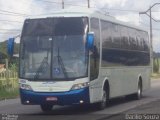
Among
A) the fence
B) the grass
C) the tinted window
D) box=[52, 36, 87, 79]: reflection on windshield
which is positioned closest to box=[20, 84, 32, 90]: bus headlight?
box=[52, 36, 87, 79]: reflection on windshield

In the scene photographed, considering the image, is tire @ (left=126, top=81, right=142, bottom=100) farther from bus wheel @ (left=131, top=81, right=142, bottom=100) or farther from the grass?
the grass

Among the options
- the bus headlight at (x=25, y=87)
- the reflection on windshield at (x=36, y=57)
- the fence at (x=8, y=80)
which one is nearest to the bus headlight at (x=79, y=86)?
the reflection on windshield at (x=36, y=57)

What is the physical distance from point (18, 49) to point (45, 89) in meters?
2.09

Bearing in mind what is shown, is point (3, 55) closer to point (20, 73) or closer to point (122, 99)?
point (122, 99)

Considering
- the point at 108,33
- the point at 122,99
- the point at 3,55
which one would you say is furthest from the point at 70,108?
the point at 3,55

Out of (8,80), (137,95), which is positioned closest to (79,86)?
(137,95)

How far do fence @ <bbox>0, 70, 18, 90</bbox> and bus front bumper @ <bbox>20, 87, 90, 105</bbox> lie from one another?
60.5ft

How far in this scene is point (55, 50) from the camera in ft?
63.3

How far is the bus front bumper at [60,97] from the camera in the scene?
1886 cm

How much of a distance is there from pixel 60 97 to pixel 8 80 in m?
21.9

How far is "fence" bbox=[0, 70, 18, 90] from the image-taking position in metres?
38.6

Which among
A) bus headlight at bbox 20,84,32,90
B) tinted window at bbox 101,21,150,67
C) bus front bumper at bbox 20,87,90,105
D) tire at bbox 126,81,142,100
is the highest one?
tinted window at bbox 101,21,150,67

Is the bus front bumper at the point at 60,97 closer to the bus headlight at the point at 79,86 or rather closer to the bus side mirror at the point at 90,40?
the bus headlight at the point at 79,86

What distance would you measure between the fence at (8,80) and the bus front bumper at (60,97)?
18430mm
